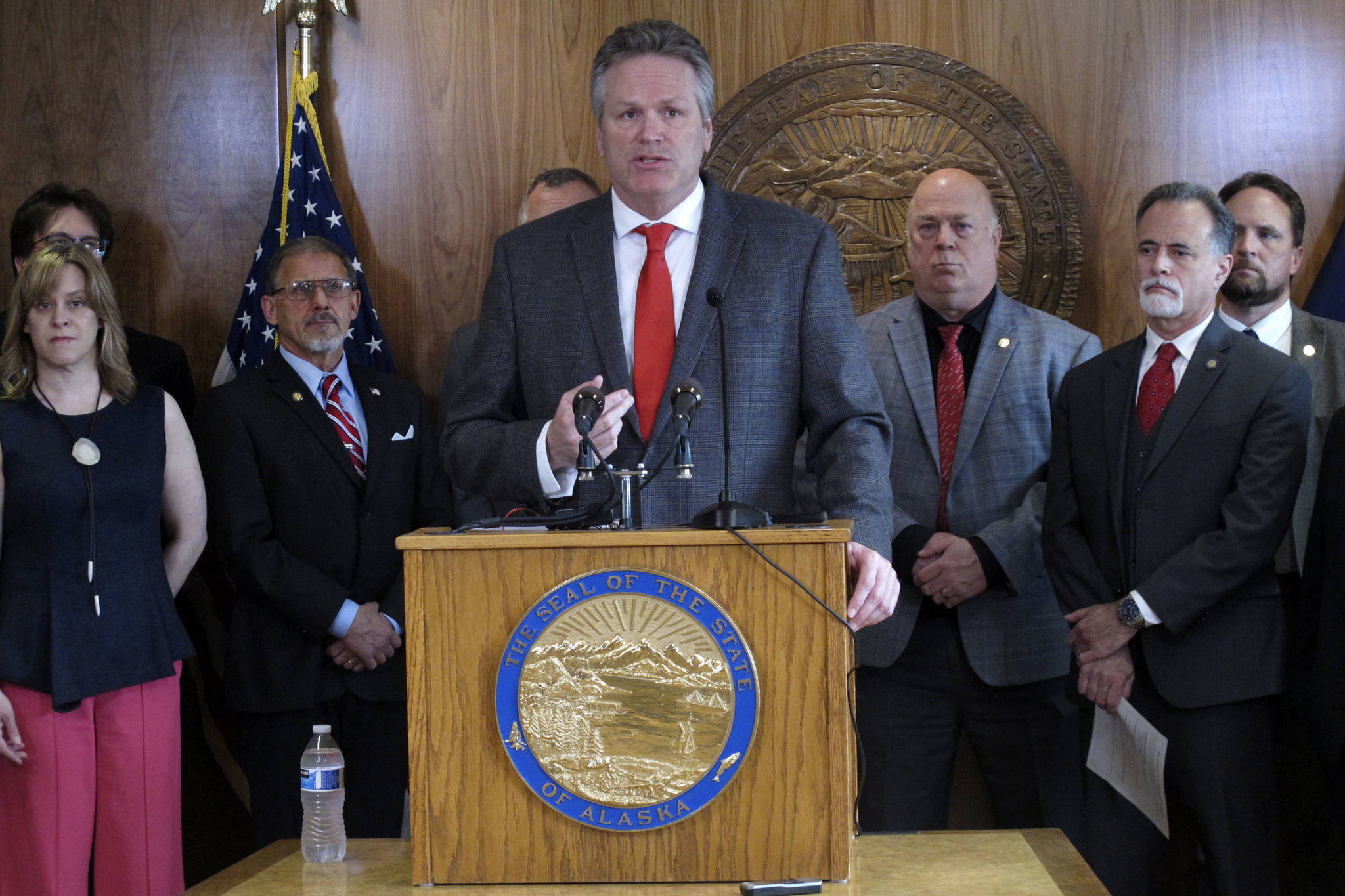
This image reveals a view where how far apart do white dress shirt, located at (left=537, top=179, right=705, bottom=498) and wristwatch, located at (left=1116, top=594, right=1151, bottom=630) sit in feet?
4.69

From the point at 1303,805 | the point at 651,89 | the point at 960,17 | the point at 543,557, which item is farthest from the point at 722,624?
the point at 960,17

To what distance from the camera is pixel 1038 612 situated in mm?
3314

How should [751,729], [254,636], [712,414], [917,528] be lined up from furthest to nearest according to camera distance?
[254,636], [917,528], [712,414], [751,729]

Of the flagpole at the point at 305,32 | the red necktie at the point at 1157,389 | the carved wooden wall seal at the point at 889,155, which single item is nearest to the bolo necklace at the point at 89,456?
the flagpole at the point at 305,32

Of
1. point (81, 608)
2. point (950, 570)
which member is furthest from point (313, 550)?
→ point (950, 570)

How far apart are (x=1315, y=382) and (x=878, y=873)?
2.30 meters

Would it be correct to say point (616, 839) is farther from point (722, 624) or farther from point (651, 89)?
point (651, 89)

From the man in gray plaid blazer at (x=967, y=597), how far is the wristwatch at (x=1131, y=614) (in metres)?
0.32

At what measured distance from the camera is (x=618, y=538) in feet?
5.21

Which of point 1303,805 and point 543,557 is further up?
point 543,557

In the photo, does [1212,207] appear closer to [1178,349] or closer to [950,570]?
[1178,349]

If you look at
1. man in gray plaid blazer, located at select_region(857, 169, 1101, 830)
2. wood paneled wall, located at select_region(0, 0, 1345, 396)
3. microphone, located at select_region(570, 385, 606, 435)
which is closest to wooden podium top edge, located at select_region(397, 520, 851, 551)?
microphone, located at select_region(570, 385, 606, 435)

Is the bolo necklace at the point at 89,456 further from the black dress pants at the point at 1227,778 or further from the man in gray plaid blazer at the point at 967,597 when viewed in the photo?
the black dress pants at the point at 1227,778

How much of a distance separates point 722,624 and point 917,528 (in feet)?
5.76
